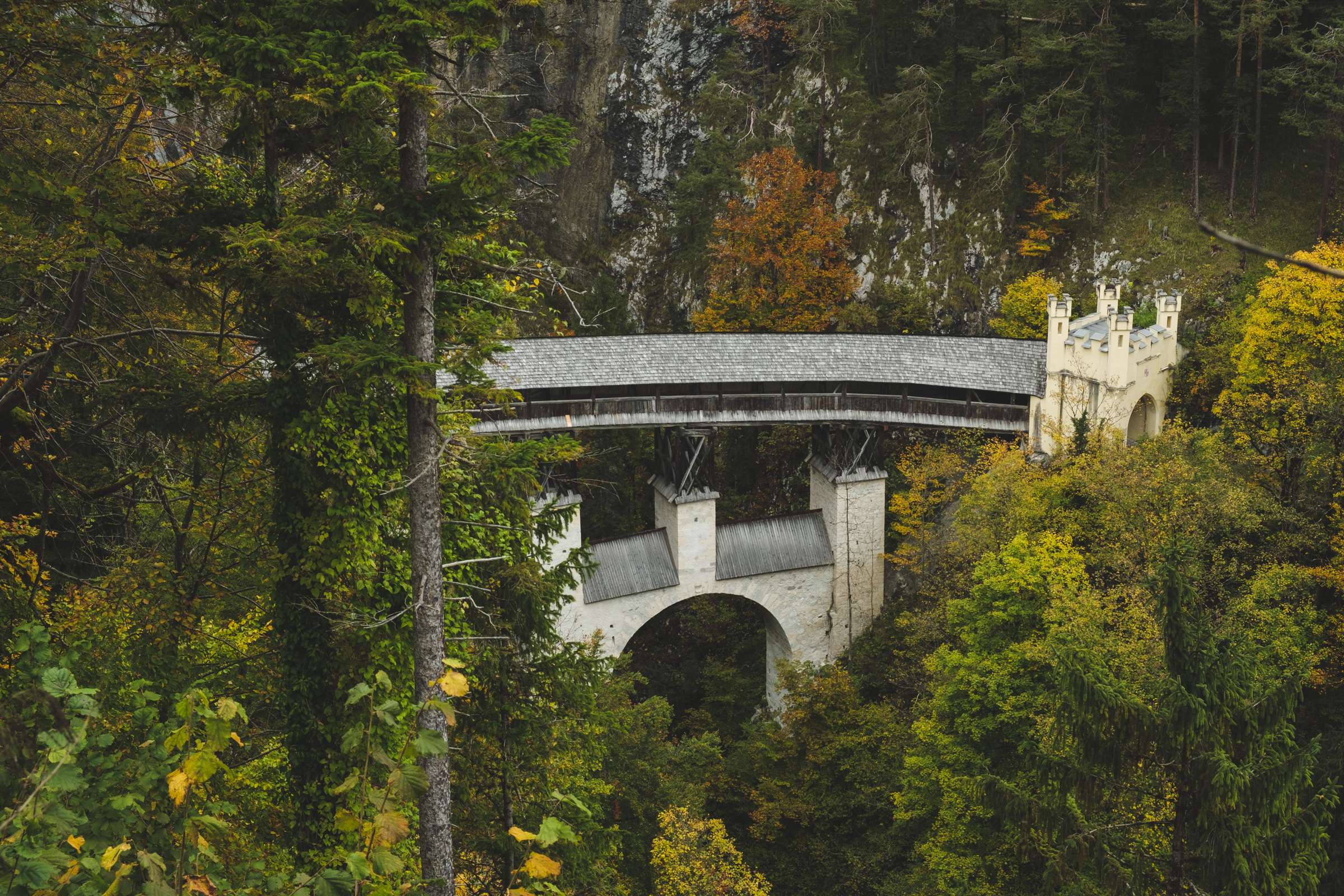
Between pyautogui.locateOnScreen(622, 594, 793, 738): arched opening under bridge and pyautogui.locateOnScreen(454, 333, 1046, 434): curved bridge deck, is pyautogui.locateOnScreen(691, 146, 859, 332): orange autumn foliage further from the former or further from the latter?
pyautogui.locateOnScreen(622, 594, 793, 738): arched opening under bridge

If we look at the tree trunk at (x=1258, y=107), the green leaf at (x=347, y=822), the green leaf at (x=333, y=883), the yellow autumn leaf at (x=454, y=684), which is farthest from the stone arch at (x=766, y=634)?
the green leaf at (x=333, y=883)

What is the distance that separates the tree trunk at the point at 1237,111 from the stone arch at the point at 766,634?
20526 mm

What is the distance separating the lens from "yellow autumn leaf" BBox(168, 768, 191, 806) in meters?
6.22

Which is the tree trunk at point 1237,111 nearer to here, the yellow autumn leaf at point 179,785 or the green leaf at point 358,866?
the green leaf at point 358,866

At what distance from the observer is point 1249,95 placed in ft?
122

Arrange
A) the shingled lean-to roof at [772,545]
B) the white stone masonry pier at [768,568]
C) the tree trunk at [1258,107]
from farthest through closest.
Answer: the tree trunk at [1258,107] < the shingled lean-to roof at [772,545] < the white stone masonry pier at [768,568]

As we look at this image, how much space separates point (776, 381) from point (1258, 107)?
19121mm

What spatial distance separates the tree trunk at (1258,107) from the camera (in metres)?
35.2

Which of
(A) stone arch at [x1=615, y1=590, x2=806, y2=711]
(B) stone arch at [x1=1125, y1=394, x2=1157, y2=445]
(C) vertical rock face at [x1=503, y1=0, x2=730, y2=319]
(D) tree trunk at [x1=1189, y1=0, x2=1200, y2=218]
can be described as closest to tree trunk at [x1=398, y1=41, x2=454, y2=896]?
(A) stone arch at [x1=615, y1=590, x2=806, y2=711]

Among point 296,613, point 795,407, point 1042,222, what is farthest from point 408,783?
point 1042,222

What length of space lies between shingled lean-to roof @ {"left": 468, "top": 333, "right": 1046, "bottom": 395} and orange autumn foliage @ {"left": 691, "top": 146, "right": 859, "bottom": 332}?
7.13 m

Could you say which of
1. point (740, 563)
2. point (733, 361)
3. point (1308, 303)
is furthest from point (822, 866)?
point (1308, 303)

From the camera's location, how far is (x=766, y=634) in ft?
116

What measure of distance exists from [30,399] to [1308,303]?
25942 millimetres
